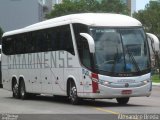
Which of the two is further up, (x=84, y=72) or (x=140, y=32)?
(x=140, y=32)

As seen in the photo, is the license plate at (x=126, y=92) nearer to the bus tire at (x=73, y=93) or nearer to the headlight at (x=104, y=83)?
the headlight at (x=104, y=83)

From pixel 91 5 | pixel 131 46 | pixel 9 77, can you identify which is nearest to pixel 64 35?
pixel 131 46

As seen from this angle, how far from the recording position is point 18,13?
11688cm

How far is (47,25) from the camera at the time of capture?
2591 cm

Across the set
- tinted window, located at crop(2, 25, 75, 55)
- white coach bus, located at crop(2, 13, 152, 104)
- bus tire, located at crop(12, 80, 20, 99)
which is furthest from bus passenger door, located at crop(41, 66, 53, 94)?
bus tire, located at crop(12, 80, 20, 99)

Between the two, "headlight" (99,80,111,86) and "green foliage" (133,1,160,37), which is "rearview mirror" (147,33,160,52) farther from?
"green foliage" (133,1,160,37)

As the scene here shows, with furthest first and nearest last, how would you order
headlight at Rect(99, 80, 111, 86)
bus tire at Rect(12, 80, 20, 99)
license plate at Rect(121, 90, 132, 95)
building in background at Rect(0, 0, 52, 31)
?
1. building in background at Rect(0, 0, 52, 31)
2. bus tire at Rect(12, 80, 20, 99)
3. license plate at Rect(121, 90, 132, 95)
4. headlight at Rect(99, 80, 111, 86)

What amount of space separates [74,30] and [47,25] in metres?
3.52

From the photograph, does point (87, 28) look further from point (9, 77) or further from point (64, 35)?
point (9, 77)

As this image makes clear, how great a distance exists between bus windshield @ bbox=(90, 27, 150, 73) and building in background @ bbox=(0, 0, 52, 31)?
94.8 m

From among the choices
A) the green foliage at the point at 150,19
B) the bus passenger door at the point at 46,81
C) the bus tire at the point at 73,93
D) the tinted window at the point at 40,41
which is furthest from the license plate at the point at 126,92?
the green foliage at the point at 150,19

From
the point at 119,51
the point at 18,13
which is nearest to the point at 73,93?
the point at 119,51

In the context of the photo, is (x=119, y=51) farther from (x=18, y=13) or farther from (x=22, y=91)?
(x=18, y=13)

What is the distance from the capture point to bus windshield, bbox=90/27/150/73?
2134cm
